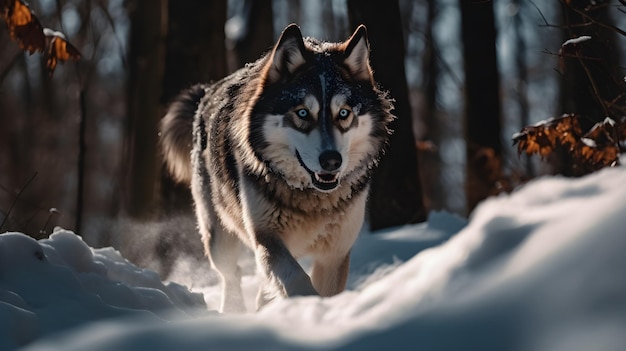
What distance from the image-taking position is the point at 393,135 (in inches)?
320

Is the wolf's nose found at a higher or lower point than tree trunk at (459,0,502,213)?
higher

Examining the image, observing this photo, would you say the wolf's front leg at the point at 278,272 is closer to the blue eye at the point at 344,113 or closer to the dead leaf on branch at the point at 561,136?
the blue eye at the point at 344,113

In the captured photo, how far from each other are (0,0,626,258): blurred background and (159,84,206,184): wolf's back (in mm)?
1108

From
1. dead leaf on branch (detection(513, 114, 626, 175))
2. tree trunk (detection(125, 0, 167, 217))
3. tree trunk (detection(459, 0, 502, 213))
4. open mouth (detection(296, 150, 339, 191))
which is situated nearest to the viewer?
open mouth (detection(296, 150, 339, 191))

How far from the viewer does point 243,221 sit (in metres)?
5.35

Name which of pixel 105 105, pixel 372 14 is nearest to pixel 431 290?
pixel 372 14

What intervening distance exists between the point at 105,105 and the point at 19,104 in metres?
4.63

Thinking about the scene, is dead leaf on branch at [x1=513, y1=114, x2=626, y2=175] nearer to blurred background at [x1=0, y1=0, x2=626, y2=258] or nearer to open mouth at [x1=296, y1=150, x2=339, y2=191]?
blurred background at [x1=0, y1=0, x2=626, y2=258]

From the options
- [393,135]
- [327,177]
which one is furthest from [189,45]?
[327,177]

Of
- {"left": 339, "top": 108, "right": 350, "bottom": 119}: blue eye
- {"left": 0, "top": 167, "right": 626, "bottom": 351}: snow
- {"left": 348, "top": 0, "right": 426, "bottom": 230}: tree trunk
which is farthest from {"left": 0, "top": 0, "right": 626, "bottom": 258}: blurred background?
{"left": 0, "top": 167, "right": 626, "bottom": 351}: snow

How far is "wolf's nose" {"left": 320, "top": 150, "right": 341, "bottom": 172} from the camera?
4.53 m

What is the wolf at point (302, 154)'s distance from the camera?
4711 mm

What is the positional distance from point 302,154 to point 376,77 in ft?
11.7

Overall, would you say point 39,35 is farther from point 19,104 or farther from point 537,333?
point 19,104
